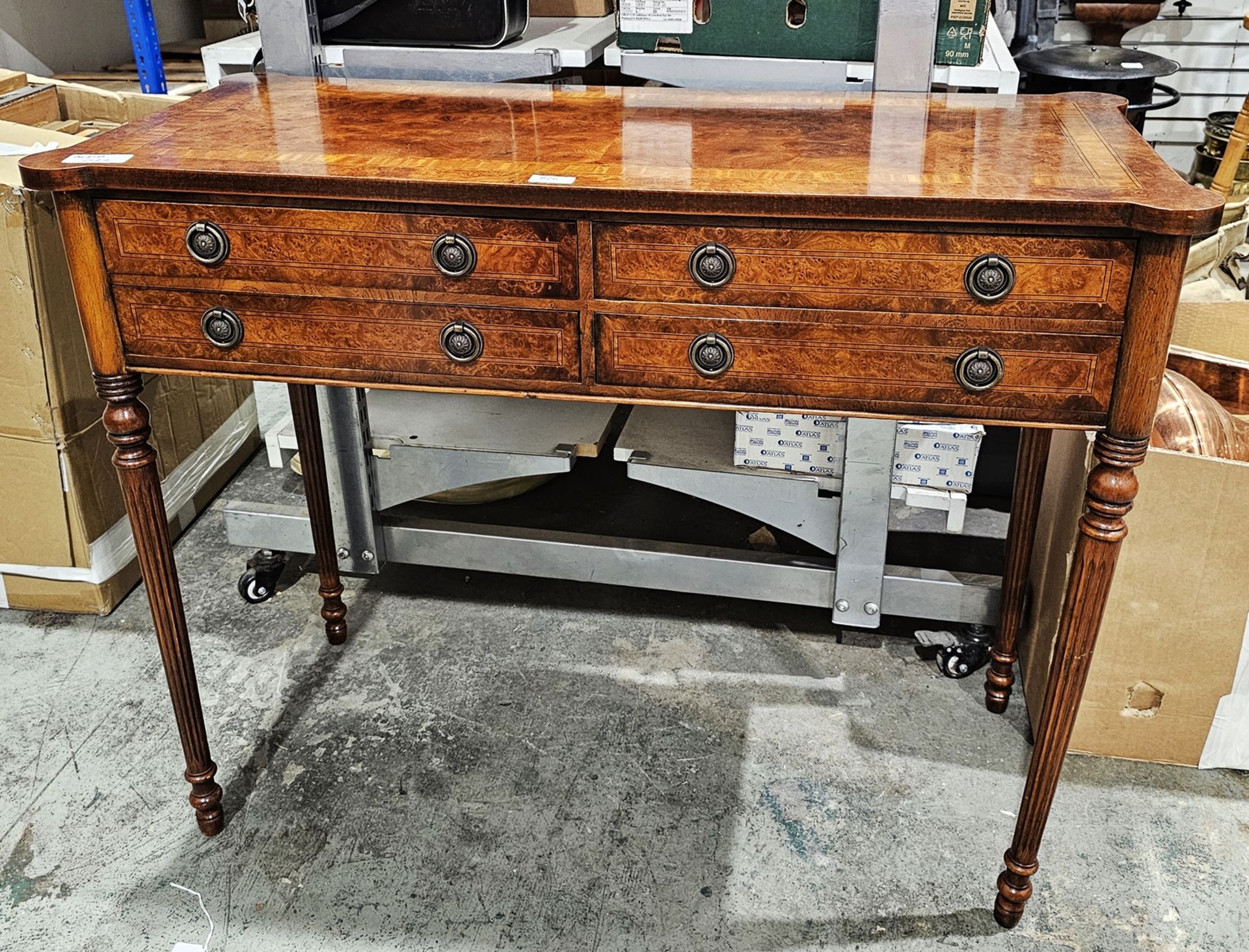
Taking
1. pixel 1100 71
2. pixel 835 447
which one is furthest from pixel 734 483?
pixel 1100 71

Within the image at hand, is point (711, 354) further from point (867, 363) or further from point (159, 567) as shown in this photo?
point (159, 567)

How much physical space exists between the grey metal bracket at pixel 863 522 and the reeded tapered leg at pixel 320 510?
0.89 metres

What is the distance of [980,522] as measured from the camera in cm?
245

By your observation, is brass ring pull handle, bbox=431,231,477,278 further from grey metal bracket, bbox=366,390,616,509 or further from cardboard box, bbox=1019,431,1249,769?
cardboard box, bbox=1019,431,1249,769

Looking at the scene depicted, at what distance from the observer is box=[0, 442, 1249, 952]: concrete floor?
1558 millimetres

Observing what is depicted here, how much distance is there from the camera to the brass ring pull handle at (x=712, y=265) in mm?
1229

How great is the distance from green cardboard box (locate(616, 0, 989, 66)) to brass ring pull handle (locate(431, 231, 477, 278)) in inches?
28.7

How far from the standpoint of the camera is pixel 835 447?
197 cm

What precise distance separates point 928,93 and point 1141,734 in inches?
40.0

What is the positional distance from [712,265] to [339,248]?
16.4 inches

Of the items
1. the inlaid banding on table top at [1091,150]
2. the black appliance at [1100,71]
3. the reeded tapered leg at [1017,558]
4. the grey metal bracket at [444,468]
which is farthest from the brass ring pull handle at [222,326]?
the black appliance at [1100,71]

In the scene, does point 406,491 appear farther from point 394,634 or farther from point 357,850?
point 357,850

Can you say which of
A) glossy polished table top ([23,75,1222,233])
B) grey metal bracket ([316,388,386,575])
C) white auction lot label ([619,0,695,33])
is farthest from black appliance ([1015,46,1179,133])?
grey metal bracket ([316,388,386,575])

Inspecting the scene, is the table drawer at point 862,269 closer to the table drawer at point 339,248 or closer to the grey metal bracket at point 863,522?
the table drawer at point 339,248
